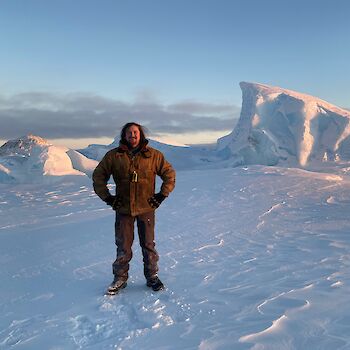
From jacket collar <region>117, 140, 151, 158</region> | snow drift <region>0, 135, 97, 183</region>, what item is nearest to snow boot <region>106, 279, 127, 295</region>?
jacket collar <region>117, 140, 151, 158</region>

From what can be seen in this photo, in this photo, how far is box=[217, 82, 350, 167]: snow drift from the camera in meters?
35.2

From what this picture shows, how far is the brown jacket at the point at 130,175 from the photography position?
12.2 feet

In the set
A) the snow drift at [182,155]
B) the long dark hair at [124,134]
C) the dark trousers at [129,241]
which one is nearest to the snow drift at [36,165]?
the dark trousers at [129,241]

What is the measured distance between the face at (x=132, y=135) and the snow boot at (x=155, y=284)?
1.34 metres

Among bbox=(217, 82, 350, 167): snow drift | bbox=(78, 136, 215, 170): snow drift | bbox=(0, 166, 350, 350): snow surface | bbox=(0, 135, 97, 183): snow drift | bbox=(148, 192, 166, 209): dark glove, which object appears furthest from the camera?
bbox=(78, 136, 215, 170): snow drift

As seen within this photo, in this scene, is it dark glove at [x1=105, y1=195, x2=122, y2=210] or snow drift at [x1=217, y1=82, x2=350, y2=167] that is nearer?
dark glove at [x1=105, y1=195, x2=122, y2=210]

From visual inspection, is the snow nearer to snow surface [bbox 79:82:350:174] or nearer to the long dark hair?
the long dark hair

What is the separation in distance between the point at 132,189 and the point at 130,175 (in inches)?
5.5

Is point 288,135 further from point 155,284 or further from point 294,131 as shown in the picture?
point 155,284

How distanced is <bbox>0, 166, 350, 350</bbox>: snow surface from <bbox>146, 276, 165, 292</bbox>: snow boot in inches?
2.7

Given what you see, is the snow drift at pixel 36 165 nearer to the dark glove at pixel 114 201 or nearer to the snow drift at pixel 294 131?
the snow drift at pixel 294 131

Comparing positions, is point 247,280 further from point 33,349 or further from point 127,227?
point 33,349

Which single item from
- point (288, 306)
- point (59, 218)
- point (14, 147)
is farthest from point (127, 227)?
point (14, 147)

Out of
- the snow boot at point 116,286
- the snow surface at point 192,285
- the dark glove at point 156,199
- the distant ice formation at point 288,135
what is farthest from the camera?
the distant ice formation at point 288,135
